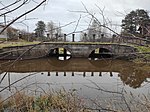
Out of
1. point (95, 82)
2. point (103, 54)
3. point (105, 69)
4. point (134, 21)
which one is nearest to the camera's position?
point (134, 21)

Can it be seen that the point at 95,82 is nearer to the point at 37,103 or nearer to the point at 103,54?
the point at 103,54

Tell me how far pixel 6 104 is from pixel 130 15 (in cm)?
589

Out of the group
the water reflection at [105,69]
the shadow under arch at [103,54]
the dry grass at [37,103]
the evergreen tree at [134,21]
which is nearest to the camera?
the evergreen tree at [134,21]

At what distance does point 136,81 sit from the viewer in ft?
38.0

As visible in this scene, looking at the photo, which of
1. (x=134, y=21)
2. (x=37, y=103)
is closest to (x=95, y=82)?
(x=37, y=103)

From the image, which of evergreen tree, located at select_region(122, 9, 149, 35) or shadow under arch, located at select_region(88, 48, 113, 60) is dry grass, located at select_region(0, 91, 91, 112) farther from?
evergreen tree, located at select_region(122, 9, 149, 35)

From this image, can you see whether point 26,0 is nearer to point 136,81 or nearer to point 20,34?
point 20,34

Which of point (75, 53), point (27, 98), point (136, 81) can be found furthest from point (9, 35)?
point (75, 53)

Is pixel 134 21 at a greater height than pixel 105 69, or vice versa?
pixel 134 21

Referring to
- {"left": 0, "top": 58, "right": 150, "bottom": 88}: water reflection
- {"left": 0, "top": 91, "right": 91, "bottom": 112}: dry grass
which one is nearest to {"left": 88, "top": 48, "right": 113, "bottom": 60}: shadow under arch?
{"left": 0, "top": 58, "right": 150, "bottom": 88}: water reflection

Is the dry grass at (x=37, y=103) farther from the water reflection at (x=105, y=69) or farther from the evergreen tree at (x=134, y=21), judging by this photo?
the evergreen tree at (x=134, y=21)

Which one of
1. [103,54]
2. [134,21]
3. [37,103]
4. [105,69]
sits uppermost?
[134,21]

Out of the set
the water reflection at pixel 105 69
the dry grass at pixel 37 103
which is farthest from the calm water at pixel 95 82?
the dry grass at pixel 37 103

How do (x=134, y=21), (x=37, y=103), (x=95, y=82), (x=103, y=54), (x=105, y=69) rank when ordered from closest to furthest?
(x=134, y=21) < (x=37, y=103) < (x=103, y=54) < (x=95, y=82) < (x=105, y=69)
